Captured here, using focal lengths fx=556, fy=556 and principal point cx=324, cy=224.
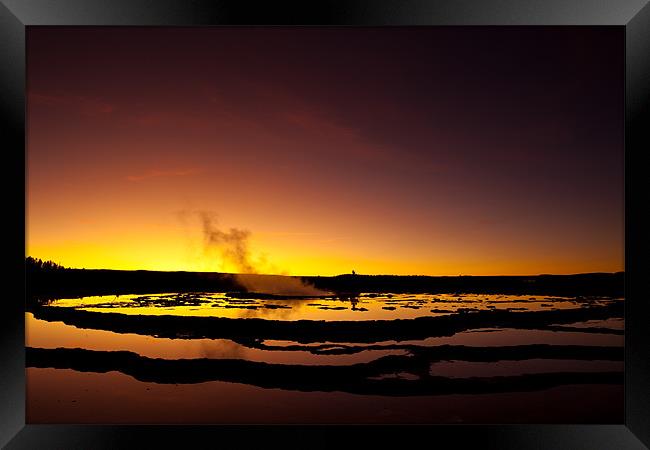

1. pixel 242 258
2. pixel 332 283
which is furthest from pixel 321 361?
pixel 242 258

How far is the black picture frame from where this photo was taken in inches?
75.9

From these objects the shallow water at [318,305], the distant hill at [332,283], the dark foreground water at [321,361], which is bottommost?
the dark foreground water at [321,361]

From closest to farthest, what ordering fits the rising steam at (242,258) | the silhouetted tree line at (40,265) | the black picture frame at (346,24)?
the black picture frame at (346,24)
the silhouetted tree line at (40,265)
the rising steam at (242,258)

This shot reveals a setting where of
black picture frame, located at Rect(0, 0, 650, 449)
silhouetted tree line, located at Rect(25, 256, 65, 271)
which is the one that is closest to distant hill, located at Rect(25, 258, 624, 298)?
silhouetted tree line, located at Rect(25, 256, 65, 271)

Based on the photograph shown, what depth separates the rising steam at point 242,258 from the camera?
2463mm

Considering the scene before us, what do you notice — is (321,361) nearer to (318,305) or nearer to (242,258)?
(318,305)

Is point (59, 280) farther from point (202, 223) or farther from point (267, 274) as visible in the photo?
point (267, 274)

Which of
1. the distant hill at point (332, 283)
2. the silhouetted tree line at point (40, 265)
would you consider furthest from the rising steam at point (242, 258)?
the silhouetted tree line at point (40, 265)

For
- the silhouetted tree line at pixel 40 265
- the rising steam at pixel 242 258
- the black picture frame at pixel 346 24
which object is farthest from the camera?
the rising steam at pixel 242 258

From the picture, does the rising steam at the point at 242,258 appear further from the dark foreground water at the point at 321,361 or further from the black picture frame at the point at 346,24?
the black picture frame at the point at 346,24

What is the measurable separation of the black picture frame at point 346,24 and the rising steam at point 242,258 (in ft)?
2.21

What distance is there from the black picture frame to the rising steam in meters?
0.67

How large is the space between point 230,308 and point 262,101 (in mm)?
949

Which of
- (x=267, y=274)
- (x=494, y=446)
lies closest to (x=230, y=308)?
(x=267, y=274)
